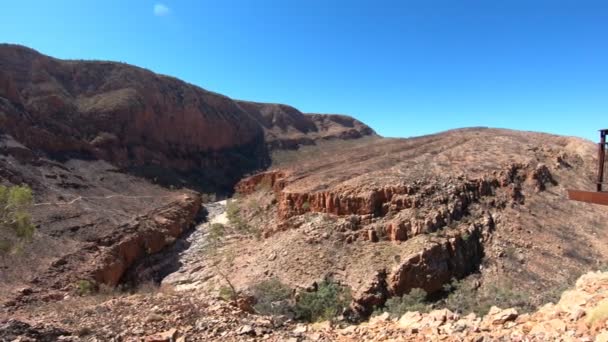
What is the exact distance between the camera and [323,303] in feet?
46.2

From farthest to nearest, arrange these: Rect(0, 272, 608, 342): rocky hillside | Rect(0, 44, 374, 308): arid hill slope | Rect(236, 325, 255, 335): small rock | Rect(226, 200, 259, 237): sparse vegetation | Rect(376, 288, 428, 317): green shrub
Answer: Rect(226, 200, 259, 237): sparse vegetation → Rect(0, 44, 374, 308): arid hill slope → Rect(376, 288, 428, 317): green shrub → Rect(236, 325, 255, 335): small rock → Rect(0, 272, 608, 342): rocky hillside

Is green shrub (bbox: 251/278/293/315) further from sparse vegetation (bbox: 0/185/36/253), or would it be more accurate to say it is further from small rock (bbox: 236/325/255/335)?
sparse vegetation (bbox: 0/185/36/253)

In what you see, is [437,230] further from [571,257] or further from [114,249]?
[114,249]

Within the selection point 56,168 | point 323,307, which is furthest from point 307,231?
point 56,168

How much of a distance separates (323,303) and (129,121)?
4072cm

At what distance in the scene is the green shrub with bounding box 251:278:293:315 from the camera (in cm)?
1304

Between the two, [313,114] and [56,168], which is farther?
[313,114]

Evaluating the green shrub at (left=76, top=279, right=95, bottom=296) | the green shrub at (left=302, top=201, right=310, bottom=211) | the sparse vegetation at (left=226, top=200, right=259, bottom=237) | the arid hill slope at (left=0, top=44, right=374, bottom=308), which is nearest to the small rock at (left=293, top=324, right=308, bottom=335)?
the green shrub at (left=76, top=279, right=95, bottom=296)

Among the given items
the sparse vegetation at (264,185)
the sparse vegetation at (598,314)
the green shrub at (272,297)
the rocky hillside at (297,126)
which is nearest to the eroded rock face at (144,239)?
the sparse vegetation at (264,185)

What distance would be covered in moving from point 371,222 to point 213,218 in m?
16.1

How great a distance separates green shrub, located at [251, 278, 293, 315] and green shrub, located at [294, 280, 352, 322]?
46cm

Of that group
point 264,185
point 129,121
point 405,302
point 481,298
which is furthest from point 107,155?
point 481,298

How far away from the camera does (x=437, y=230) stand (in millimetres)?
17984

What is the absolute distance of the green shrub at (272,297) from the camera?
13.0 meters
